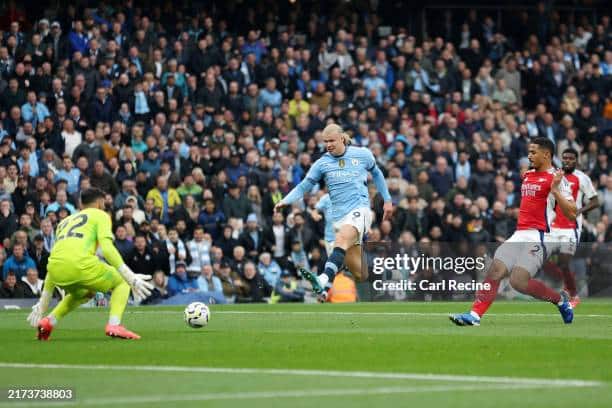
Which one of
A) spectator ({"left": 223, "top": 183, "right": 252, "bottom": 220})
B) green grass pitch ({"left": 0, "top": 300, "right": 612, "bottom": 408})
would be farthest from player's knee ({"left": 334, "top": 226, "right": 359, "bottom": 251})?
spectator ({"left": 223, "top": 183, "right": 252, "bottom": 220})

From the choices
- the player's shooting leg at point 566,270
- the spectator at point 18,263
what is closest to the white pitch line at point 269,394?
the player's shooting leg at point 566,270

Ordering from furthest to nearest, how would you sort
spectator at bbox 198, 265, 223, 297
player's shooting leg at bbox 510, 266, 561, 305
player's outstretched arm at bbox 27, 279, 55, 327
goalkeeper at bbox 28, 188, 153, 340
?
1. spectator at bbox 198, 265, 223, 297
2. player's shooting leg at bbox 510, 266, 561, 305
3. player's outstretched arm at bbox 27, 279, 55, 327
4. goalkeeper at bbox 28, 188, 153, 340

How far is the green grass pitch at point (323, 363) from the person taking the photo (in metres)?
9.09

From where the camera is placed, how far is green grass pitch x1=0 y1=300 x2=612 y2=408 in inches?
358

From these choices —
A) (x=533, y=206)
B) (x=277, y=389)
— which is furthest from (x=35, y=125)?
(x=277, y=389)

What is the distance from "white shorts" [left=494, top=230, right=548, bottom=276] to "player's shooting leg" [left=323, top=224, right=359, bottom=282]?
2.37m

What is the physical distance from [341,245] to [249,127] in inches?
477

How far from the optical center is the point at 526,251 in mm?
16688

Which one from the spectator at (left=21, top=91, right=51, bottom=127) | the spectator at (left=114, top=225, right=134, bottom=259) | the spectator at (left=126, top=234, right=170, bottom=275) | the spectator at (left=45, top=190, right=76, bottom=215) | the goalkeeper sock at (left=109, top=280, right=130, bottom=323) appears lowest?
the spectator at (left=126, top=234, right=170, bottom=275)

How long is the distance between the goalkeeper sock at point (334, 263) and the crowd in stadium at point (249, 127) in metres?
8.40

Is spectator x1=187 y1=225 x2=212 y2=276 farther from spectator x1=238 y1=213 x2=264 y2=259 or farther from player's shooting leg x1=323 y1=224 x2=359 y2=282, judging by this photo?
player's shooting leg x1=323 y1=224 x2=359 y2=282

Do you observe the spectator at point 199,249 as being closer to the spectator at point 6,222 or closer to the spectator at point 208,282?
the spectator at point 208,282

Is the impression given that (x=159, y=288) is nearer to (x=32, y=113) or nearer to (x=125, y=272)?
(x=32, y=113)

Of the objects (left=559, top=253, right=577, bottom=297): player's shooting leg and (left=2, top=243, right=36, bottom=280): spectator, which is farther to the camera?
(left=2, top=243, right=36, bottom=280): spectator
